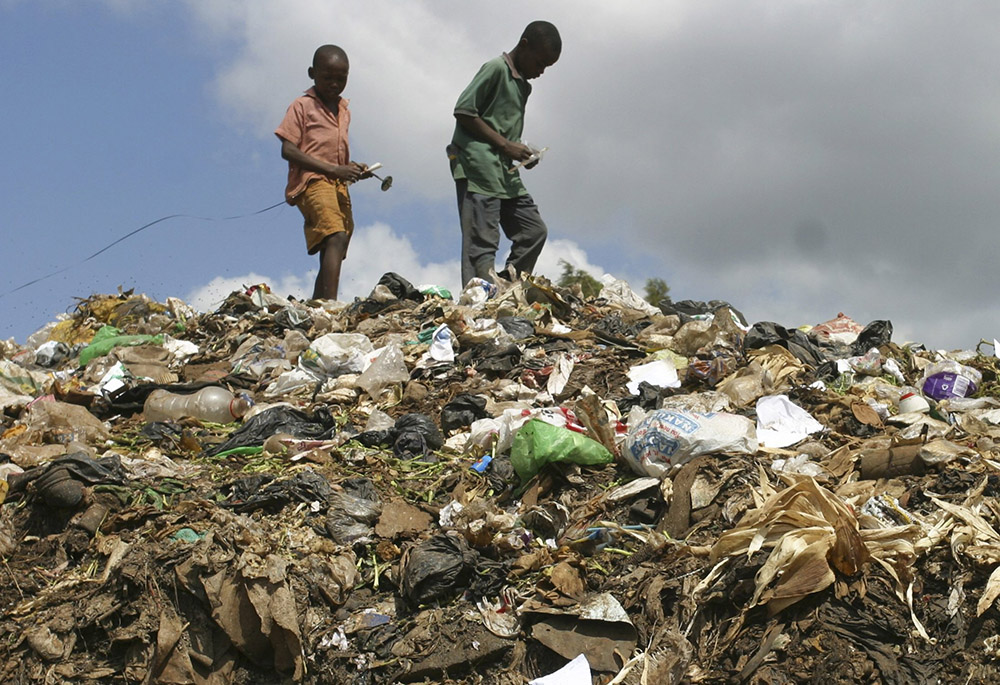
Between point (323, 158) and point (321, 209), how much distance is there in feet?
1.30

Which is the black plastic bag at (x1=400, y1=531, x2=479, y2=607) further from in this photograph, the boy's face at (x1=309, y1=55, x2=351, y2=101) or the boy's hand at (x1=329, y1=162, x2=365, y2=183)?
the boy's face at (x1=309, y1=55, x2=351, y2=101)

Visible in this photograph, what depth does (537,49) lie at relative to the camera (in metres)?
6.69

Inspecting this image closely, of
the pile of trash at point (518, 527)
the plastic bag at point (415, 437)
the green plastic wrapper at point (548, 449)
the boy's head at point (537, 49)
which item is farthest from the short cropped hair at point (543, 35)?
the green plastic wrapper at point (548, 449)

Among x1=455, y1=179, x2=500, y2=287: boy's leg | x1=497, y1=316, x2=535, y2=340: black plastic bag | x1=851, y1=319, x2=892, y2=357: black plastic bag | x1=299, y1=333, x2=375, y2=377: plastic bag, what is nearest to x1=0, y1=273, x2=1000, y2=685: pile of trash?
x1=299, y1=333, x2=375, y2=377: plastic bag

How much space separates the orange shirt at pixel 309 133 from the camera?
6.72 meters

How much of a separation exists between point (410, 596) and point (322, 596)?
1.01 feet

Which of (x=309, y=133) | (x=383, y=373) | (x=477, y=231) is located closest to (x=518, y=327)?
(x=477, y=231)

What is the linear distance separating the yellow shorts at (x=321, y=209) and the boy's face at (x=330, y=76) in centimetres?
66

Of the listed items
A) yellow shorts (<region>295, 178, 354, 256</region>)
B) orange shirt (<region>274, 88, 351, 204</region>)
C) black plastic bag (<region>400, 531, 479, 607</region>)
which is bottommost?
black plastic bag (<region>400, 531, 479, 607</region>)

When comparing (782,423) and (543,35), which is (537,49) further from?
(782,423)

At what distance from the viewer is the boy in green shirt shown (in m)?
6.61

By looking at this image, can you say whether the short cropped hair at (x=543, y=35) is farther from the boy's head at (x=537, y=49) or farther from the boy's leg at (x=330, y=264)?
the boy's leg at (x=330, y=264)

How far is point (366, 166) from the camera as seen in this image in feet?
22.6

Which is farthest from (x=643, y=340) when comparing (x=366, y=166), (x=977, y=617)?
(x=977, y=617)
